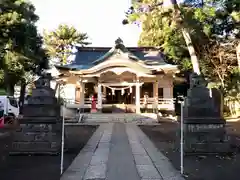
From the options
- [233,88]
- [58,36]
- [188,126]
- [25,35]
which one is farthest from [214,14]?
[58,36]

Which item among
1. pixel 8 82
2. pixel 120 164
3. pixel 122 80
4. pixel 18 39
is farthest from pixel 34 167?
pixel 122 80

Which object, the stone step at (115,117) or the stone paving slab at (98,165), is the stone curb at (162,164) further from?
the stone step at (115,117)

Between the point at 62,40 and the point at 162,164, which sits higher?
the point at 62,40

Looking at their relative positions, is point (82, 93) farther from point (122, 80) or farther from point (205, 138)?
point (205, 138)

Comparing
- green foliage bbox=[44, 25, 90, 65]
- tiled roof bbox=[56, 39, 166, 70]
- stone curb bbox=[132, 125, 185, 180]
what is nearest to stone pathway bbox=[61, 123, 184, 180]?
stone curb bbox=[132, 125, 185, 180]

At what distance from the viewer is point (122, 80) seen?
27.0 meters

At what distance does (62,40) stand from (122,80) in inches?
780

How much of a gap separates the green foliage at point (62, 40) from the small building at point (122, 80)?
14.5 meters

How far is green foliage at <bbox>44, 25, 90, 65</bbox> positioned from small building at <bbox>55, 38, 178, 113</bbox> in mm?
14542

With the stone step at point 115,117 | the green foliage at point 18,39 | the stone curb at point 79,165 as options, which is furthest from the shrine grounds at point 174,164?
the stone step at point 115,117

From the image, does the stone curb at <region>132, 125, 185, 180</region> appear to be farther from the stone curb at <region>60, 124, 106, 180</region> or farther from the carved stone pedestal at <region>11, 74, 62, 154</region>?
the carved stone pedestal at <region>11, 74, 62, 154</region>

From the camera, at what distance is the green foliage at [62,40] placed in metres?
44.1

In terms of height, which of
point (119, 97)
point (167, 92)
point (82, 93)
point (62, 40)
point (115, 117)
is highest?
point (62, 40)

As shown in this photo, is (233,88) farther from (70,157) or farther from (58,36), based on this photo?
(58,36)
